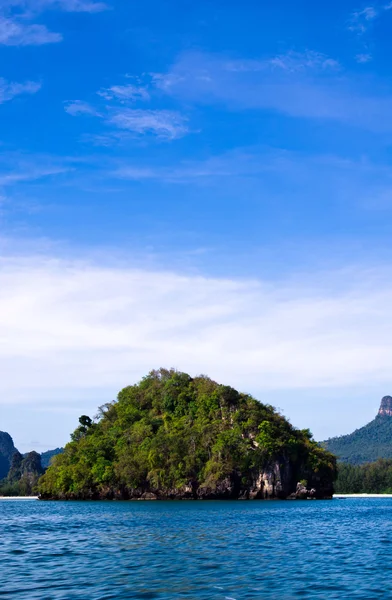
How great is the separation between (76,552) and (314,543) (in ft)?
47.0

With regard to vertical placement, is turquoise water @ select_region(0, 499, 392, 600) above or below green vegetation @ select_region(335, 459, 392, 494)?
above

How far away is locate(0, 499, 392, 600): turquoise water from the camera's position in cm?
2095

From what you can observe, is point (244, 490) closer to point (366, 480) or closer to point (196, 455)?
point (196, 455)

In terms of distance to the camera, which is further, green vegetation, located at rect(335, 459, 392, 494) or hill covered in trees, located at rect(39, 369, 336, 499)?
green vegetation, located at rect(335, 459, 392, 494)

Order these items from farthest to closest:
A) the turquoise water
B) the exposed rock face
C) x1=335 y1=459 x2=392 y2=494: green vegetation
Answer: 1. x1=335 y1=459 x2=392 y2=494: green vegetation
2. the exposed rock face
3. the turquoise water

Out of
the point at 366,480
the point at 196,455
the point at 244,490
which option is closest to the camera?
the point at 244,490

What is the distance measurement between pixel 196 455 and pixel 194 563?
93617 mm

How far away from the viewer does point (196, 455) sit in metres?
119

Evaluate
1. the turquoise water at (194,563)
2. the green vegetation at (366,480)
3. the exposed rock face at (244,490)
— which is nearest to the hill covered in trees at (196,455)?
the exposed rock face at (244,490)

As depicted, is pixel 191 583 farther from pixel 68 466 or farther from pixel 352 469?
pixel 352 469

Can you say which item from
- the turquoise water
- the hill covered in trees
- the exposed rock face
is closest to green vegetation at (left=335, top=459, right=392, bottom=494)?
the hill covered in trees

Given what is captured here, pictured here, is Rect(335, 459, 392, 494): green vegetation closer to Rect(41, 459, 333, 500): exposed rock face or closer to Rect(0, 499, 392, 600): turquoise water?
Rect(41, 459, 333, 500): exposed rock face

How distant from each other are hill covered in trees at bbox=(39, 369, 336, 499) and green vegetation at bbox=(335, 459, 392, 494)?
68.7 meters

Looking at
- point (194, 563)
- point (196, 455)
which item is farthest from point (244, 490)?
point (194, 563)
